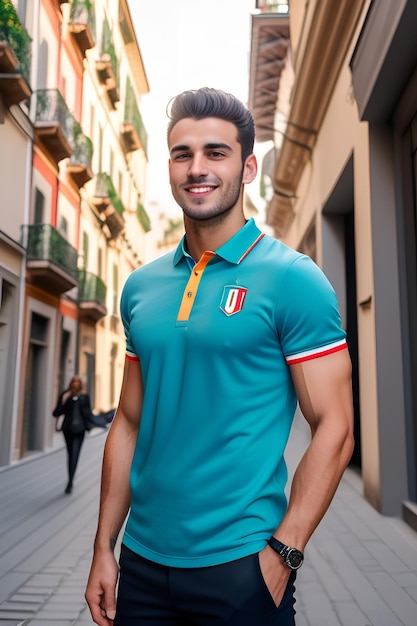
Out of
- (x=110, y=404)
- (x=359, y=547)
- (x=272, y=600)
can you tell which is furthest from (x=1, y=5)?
(x=110, y=404)

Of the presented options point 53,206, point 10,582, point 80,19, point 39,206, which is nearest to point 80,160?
point 53,206

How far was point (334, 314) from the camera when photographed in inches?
66.0

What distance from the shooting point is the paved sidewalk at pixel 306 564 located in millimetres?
4539

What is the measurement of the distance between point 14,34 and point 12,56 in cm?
60

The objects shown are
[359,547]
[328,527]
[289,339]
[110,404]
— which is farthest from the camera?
[110,404]

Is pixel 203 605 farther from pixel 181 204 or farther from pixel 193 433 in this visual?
pixel 181 204

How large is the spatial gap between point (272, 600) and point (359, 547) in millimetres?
5115

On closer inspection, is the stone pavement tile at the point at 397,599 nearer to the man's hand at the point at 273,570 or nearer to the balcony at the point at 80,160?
the man's hand at the point at 273,570

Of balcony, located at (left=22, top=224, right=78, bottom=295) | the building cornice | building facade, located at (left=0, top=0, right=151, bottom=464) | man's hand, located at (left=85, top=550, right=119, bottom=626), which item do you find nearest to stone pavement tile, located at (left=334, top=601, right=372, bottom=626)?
man's hand, located at (left=85, top=550, right=119, bottom=626)

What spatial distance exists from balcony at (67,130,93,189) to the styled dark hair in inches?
697

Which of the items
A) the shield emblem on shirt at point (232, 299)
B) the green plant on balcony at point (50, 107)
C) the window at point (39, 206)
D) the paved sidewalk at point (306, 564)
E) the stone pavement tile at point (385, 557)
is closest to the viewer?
the shield emblem on shirt at point (232, 299)

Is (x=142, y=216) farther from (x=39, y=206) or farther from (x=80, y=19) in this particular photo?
(x=39, y=206)

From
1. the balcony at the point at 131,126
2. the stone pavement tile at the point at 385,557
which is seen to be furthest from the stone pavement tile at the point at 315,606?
the balcony at the point at 131,126

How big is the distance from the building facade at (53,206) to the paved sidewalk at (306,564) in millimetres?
5653
